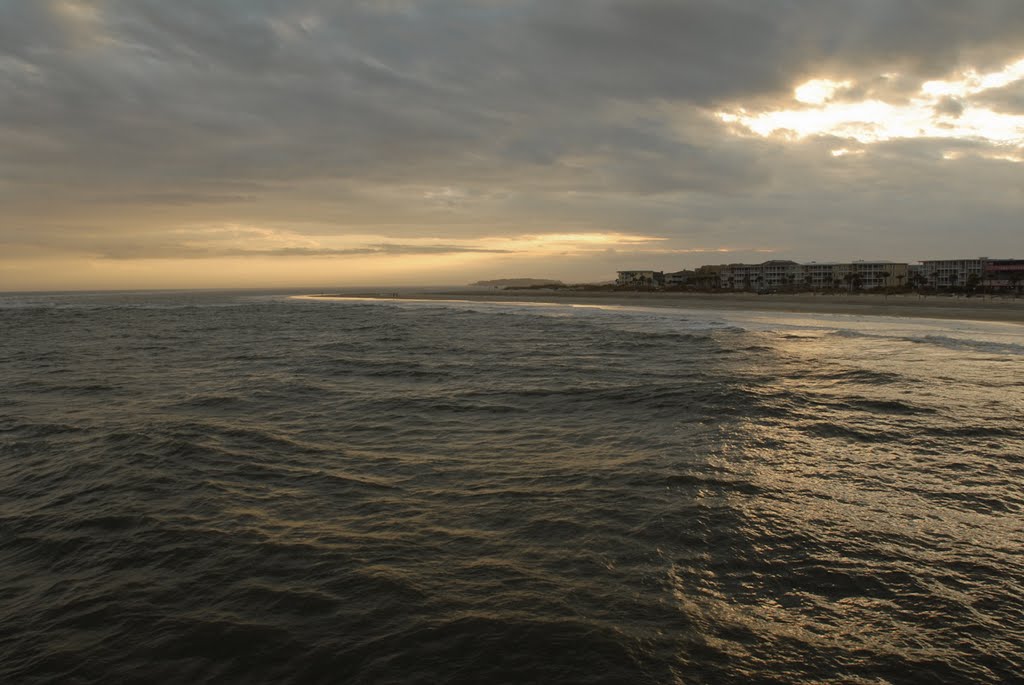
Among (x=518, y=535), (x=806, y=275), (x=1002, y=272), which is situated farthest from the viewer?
(x=806, y=275)

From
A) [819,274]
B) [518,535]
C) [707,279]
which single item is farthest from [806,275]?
[518,535]

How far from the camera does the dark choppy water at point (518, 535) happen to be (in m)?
5.93

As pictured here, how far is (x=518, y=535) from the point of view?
8523 mm

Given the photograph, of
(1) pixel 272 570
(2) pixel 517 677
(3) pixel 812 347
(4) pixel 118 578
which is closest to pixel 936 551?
(2) pixel 517 677

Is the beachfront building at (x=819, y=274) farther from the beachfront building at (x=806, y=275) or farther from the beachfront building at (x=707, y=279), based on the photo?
the beachfront building at (x=707, y=279)

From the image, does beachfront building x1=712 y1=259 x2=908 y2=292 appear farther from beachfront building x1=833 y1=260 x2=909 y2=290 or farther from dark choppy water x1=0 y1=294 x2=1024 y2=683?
dark choppy water x1=0 y1=294 x2=1024 y2=683

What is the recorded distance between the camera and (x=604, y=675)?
556 cm

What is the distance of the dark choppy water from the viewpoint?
593cm

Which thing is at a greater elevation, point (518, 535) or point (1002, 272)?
point (1002, 272)

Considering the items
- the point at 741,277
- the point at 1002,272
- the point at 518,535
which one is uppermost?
the point at 741,277

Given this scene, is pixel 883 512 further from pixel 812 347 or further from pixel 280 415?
pixel 812 347

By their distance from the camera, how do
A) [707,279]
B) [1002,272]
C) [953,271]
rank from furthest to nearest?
[707,279]
[953,271]
[1002,272]

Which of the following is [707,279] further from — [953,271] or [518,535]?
[518,535]

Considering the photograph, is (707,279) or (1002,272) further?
(707,279)
